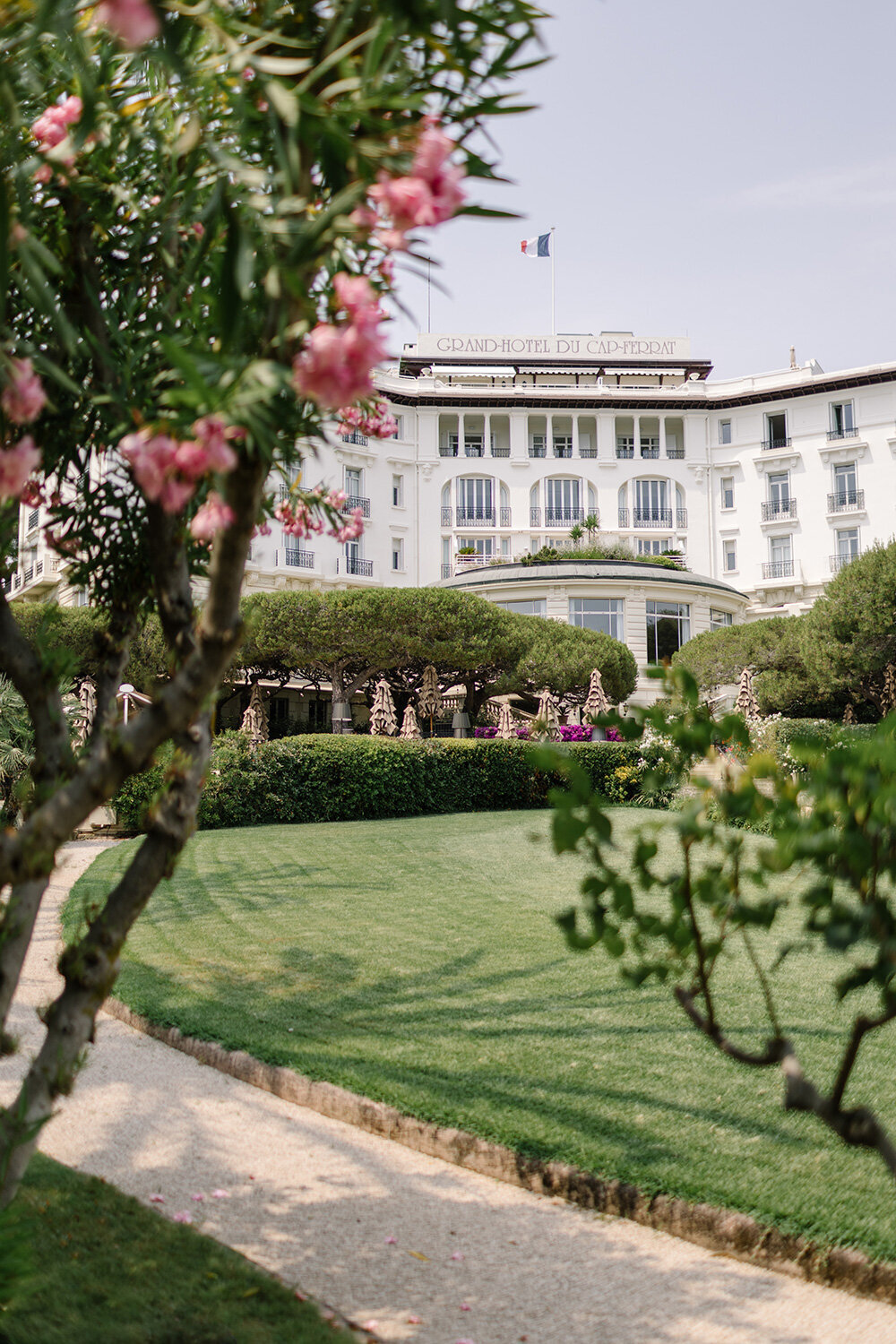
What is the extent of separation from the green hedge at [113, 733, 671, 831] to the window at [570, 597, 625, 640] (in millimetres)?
16952

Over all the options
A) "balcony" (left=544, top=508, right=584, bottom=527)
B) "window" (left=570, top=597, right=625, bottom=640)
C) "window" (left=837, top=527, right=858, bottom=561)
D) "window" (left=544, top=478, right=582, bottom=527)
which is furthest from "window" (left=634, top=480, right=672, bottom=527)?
"window" (left=570, top=597, right=625, bottom=640)

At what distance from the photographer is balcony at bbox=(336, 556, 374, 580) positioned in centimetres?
4978

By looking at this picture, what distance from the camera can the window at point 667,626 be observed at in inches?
1638

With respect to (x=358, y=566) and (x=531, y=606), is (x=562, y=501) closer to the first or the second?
(x=358, y=566)

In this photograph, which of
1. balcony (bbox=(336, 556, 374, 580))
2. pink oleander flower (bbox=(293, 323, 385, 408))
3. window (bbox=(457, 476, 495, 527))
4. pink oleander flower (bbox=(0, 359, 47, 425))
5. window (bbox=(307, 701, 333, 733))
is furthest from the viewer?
window (bbox=(457, 476, 495, 527))

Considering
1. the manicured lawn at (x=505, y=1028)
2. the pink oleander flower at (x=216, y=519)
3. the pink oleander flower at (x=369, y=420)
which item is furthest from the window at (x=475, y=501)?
the pink oleander flower at (x=216, y=519)

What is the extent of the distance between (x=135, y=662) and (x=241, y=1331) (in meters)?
28.0

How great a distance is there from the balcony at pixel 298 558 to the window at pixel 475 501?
9.01 metres

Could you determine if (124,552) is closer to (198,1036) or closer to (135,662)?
(198,1036)

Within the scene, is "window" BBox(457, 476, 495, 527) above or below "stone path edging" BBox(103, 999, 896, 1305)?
above

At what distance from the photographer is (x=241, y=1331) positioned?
3.27m

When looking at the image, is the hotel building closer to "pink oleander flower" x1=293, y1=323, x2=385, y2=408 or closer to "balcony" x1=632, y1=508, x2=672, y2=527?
"balcony" x1=632, y1=508, x2=672, y2=527

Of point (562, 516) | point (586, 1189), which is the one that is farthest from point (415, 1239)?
point (562, 516)

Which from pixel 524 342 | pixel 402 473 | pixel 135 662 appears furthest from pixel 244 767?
pixel 524 342
